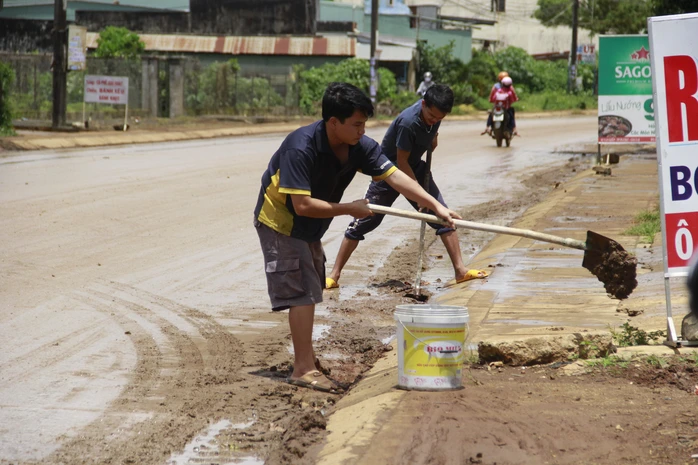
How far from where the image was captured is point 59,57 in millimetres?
26891

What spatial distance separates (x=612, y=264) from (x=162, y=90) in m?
30.5

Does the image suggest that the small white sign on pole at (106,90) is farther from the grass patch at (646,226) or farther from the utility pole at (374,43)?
the grass patch at (646,226)

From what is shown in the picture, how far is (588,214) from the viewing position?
41.4 feet

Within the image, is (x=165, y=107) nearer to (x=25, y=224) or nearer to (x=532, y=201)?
(x=532, y=201)

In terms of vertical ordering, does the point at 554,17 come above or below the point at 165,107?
above

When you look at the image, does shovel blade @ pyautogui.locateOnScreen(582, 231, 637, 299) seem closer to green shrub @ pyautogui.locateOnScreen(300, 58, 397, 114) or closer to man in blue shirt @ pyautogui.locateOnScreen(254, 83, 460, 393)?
man in blue shirt @ pyautogui.locateOnScreen(254, 83, 460, 393)

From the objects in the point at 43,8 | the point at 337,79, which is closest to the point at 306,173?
the point at 337,79

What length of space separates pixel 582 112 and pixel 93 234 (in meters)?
42.5

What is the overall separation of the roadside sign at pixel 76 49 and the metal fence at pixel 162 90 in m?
2.24

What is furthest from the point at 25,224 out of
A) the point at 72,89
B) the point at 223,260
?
the point at 72,89

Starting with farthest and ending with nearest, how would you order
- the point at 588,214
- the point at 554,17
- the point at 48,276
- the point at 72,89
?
the point at 554,17 < the point at 72,89 < the point at 588,214 < the point at 48,276

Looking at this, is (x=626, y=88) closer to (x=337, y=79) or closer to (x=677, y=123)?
(x=677, y=123)

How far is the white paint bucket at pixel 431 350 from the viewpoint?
527 cm

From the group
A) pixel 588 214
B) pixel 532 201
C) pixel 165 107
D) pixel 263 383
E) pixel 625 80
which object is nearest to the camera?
pixel 263 383
